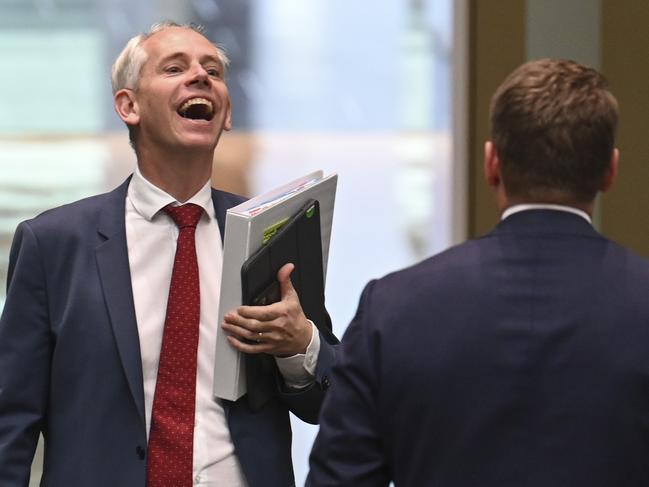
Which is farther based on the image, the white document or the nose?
the nose

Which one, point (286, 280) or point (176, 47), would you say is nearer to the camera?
point (286, 280)

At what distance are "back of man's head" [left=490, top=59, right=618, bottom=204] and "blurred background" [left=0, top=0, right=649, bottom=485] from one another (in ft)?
8.58

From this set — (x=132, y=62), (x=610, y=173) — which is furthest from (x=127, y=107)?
(x=610, y=173)

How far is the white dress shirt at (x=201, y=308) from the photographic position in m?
2.06

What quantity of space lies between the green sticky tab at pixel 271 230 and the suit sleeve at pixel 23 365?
15.2 inches

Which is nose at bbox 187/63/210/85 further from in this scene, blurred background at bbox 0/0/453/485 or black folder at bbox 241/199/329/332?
blurred background at bbox 0/0/453/485

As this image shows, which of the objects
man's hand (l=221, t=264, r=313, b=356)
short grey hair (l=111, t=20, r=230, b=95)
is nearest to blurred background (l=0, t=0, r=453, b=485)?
short grey hair (l=111, t=20, r=230, b=95)

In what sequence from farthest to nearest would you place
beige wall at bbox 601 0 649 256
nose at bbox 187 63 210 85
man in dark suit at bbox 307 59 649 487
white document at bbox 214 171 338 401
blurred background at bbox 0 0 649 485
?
blurred background at bbox 0 0 649 485 < beige wall at bbox 601 0 649 256 < nose at bbox 187 63 210 85 < white document at bbox 214 171 338 401 < man in dark suit at bbox 307 59 649 487

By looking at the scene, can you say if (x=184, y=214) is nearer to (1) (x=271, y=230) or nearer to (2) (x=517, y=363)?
(1) (x=271, y=230)

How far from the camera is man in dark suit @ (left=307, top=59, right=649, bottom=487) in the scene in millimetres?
1525

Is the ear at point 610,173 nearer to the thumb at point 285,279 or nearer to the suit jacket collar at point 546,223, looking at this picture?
the suit jacket collar at point 546,223

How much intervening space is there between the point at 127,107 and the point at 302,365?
58 cm

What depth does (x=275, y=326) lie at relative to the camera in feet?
6.68

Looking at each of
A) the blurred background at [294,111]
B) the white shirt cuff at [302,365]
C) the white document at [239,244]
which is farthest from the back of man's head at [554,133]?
the blurred background at [294,111]
